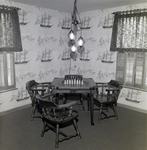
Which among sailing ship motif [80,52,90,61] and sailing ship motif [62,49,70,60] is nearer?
sailing ship motif [80,52,90,61]

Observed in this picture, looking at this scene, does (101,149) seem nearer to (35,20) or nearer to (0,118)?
(0,118)

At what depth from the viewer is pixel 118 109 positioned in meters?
4.44

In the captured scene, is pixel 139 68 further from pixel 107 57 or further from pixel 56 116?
pixel 56 116

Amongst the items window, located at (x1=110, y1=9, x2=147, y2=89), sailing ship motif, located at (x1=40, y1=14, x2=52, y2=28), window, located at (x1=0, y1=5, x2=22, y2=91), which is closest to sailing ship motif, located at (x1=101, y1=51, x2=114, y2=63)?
window, located at (x1=110, y1=9, x2=147, y2=89)

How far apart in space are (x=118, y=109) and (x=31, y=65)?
2449mm

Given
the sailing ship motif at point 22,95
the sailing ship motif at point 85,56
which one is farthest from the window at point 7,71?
the sailing ship motif at point 85,56

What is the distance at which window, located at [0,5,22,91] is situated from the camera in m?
3.85

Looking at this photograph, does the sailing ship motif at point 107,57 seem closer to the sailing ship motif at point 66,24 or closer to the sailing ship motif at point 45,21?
the sailing ship motif at point 66,24

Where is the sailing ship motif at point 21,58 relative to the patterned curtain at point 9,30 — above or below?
below

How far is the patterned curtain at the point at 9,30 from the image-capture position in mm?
3824

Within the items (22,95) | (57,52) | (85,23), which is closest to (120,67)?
(85,23)

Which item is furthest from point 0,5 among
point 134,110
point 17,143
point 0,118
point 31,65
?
point 134,110

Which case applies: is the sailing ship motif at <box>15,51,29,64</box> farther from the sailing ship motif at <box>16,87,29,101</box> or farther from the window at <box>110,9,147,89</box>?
the window at <box>110,9,147,89</box>

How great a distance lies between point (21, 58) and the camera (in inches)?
171
